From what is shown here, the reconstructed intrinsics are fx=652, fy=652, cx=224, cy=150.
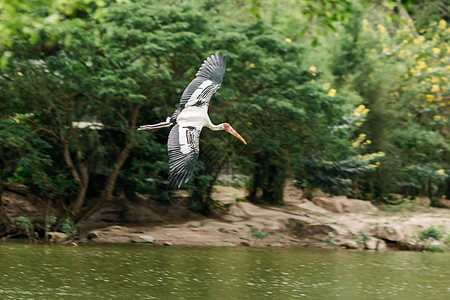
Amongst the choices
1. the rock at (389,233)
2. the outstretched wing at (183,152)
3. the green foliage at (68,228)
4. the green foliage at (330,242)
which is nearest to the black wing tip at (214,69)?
the outstretched wing at (183,152)

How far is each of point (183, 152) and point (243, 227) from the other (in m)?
7.73

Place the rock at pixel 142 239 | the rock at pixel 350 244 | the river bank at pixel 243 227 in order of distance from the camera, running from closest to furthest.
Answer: the rock at pixel 142 239
the river bank at pixel 243 227
the rock at pixel 350 244

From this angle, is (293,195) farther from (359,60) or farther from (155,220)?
(155,220)

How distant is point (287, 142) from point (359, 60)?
5.44 meters

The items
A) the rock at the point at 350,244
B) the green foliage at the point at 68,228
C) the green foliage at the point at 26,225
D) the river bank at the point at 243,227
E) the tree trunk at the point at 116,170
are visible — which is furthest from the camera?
the rock at the point at 350,244

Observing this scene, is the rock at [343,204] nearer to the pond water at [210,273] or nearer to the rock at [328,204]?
the rock at [328,204]

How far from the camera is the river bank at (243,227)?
11.6 metres

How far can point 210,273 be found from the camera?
28.2 feet

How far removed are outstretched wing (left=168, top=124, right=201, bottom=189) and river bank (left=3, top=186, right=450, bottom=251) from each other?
20.7 ft

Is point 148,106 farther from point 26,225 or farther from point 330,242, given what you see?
point 330,242

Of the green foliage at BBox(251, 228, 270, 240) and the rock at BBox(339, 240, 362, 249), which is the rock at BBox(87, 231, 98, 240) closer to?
the green foliage at BBox(251, 228, 270, 240)

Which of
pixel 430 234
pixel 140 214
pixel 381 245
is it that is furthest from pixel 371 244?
pixel 140 214

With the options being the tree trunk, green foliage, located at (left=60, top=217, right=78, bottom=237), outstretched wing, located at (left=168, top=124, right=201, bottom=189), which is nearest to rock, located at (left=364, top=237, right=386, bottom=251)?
the tree trunk

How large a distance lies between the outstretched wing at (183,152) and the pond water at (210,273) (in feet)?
7.85
